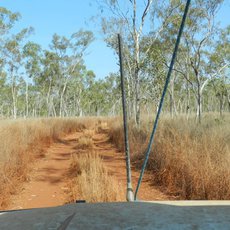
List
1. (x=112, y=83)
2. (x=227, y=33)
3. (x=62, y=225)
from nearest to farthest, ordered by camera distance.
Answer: (x=62, y=225) → (x=227, y=33) → (x=112, y=83)

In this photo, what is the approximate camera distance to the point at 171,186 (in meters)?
6.02

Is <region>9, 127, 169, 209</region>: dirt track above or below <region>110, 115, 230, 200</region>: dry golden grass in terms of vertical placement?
below

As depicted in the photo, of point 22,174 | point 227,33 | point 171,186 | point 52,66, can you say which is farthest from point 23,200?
point 52,66

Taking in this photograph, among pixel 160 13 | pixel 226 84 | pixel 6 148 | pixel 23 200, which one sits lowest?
pixel 23 200

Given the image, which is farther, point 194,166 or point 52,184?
point 52,184

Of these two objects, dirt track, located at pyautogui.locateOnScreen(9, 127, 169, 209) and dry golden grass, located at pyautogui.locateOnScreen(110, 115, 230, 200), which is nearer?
dry golden grass, located at pyautogui.locateOnScreen(110, 115, 230, 200)

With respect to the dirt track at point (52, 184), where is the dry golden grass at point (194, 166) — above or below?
above

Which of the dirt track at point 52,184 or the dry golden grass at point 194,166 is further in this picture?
the dirt track at point 52,184

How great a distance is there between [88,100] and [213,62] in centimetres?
3444

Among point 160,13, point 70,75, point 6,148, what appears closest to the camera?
point 6,148

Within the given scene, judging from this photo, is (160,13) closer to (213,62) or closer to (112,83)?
(213,62)

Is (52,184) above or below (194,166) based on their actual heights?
below

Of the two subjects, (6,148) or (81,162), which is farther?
(81,162)

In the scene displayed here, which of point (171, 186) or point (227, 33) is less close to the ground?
point (227, 33)
